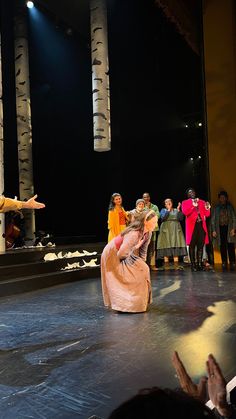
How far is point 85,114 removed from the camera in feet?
32.2

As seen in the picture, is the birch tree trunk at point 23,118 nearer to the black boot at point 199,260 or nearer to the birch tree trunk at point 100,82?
the birch tree trunk at point 100,82

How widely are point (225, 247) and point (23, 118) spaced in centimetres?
485

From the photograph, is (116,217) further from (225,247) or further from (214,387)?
(214,387)

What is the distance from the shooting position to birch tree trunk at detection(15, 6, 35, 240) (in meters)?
8.55

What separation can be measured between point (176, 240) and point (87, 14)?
526cm

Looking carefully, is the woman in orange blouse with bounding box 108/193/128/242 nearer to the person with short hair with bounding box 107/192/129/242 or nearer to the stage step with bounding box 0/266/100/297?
the person with short hair with bounding box 107/192/129/242

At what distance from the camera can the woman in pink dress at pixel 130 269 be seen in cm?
371

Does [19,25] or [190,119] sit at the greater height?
[19,25]

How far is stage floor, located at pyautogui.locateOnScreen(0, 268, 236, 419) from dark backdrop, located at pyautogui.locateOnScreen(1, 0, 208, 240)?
17.3ft

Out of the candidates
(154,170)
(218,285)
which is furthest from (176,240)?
(154,170)

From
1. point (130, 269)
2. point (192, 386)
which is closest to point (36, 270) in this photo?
point (130, 269)

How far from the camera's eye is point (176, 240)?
718 cm

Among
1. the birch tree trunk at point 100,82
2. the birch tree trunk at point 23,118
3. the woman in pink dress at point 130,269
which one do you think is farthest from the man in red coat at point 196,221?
the birch tree trunk at point 23,118

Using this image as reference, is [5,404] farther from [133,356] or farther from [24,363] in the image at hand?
[133,356]
